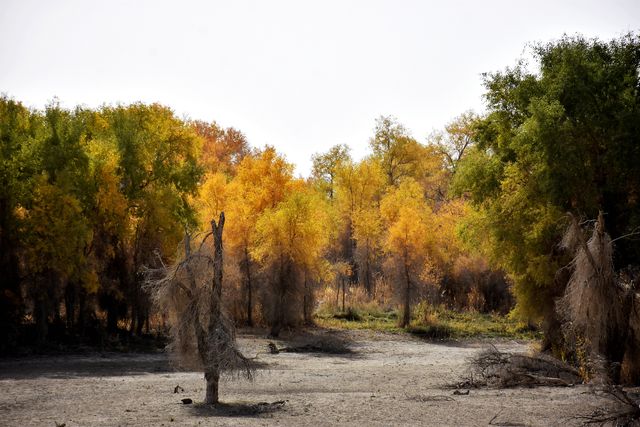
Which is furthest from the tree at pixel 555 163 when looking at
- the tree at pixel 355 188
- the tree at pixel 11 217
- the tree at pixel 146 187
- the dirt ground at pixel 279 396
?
the tree at pixel 355 188

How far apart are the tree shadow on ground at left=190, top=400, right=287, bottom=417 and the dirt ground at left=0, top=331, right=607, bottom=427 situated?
0.02m

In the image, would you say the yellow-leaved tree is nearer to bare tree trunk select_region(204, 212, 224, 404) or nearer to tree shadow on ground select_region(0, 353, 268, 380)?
tree shadow on ground select_region(0, 353, 268, 380)

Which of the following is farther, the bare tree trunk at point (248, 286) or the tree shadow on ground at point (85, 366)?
the bare tree trunk at point (248, 286)

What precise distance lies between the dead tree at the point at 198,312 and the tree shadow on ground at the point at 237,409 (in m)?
0.35

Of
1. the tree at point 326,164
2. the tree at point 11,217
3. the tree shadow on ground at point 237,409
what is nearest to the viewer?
the tree shadow on ground at point 237,409

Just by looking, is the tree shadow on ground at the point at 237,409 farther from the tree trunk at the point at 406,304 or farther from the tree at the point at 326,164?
the tree at the point at 326,164

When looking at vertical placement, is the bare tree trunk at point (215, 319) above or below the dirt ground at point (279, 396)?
above

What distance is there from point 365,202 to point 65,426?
4767 centimetres

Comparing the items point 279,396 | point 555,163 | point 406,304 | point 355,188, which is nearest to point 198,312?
point 279,396

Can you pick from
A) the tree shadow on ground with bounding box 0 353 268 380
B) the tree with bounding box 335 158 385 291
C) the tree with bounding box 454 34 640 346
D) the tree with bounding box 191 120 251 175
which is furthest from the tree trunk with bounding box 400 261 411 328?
the tree with bounding box 191 120 251 175

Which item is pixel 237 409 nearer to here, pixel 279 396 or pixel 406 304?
pixel 279 396

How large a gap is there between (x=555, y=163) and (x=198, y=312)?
14.5m

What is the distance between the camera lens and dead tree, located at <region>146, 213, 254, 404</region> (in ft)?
60.3

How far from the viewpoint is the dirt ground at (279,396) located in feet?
55.6
